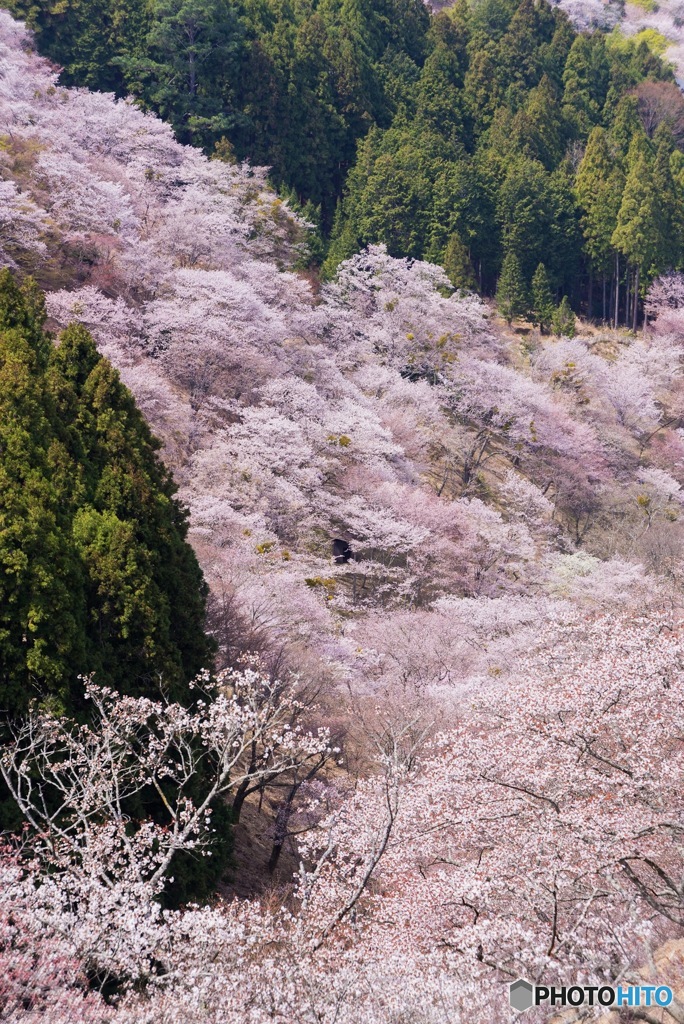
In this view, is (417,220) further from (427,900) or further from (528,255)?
(427,900)

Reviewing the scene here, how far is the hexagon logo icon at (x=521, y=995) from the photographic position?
7.96 m

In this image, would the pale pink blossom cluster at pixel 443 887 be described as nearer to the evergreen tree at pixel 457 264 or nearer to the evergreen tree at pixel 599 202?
the evergreen tree at pixel 457 264

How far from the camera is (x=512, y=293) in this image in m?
42.2

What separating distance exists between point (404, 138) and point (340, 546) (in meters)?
27.9

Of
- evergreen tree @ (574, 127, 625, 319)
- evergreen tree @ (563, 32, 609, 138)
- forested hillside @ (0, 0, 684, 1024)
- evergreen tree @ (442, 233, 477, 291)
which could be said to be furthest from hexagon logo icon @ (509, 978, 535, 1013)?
evergreen tree @ (563, 32, 609, 138)

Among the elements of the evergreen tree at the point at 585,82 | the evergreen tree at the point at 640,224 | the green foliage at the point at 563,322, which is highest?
the evergreen tree at the point at 585,82

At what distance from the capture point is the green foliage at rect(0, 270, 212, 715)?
10.5 metres

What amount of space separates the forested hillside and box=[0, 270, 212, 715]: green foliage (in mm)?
50

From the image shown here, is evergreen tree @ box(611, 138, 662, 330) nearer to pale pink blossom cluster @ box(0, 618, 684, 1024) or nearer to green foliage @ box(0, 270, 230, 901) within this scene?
green foliage @ box(0, 270, 230, 901)

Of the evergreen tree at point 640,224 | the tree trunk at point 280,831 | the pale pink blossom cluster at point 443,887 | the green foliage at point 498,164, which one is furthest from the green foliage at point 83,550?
the evergreen tree at point 640,224

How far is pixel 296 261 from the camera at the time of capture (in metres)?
38.0

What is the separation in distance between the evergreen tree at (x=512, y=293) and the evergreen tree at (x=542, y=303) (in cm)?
54

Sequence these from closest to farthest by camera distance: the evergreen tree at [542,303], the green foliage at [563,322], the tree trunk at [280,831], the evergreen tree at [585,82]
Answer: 1. the tree trunk at [280,831]
2. the green foliage at [563,322]
3. the evergreen tree at [542,303]
4. the evergreen tree at [585,82]

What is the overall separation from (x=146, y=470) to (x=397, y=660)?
741cm
